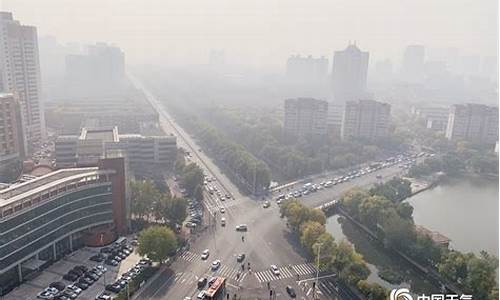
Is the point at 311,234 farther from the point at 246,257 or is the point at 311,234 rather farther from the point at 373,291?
the point at 373,291

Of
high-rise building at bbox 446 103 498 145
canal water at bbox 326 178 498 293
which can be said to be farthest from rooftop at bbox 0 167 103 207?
high-rise building at bbox 446 103 498 145

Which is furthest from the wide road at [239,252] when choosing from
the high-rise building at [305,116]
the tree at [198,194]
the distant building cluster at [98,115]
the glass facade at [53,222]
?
the high-rise building at [305,116]

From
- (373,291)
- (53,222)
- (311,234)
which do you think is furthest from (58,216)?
(373,291)

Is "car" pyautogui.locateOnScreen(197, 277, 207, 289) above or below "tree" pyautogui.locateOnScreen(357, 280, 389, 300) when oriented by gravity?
below

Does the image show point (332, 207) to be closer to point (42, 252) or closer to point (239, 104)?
point (42, 252)

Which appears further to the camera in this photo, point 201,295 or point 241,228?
point 241,228

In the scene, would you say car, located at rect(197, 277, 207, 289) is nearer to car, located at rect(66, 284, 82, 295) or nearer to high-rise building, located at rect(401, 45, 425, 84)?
car, located at rect(66, 284, 82, 295)
